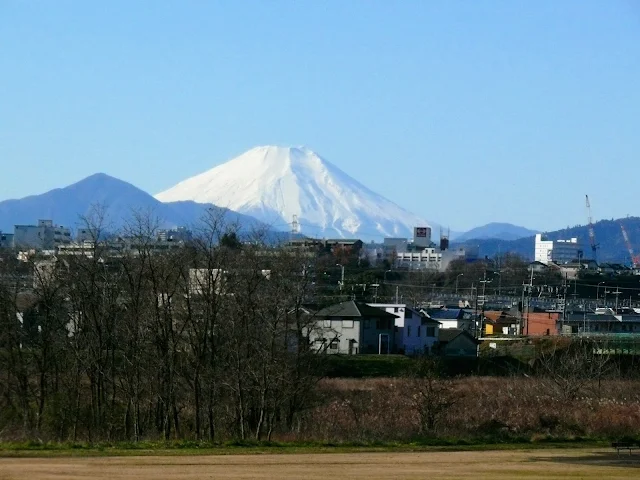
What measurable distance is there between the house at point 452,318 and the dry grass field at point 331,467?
165 feet

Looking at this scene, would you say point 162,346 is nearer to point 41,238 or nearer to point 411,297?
point 41,238

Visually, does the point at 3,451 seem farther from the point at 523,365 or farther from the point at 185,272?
the point at 523,365

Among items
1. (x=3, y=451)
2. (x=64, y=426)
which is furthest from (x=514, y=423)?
(x=3, y=451)

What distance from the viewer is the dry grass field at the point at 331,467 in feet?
59.8

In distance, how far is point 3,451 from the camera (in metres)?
21.1

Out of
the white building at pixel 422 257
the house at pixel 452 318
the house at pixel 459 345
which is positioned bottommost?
the house at pixel 459 345

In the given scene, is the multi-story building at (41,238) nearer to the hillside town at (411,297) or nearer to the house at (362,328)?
the hillside town at (411,297)

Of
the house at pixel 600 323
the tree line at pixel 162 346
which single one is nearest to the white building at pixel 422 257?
the house at pixel 600 323

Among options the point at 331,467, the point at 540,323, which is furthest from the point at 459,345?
the point at 331,467

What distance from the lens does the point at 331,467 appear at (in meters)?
19.5

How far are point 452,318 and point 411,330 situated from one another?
51.1ft

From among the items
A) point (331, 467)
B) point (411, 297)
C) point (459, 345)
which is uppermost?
point (411, 297)

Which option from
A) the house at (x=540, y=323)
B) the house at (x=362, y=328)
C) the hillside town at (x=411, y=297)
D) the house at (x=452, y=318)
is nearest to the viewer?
the hillside town at (x=411, y=297)

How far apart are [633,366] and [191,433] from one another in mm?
26355
